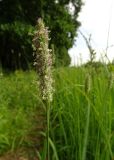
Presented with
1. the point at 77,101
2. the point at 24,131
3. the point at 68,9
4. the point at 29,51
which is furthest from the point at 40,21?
the point at 68,9

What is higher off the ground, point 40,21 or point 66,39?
point 66,39

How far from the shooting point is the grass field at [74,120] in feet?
9.29

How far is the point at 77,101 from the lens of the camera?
397cm

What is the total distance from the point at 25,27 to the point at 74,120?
11.6 m

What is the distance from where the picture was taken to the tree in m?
15.0

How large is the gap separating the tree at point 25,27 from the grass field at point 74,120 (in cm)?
836

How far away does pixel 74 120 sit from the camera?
Answer: 369 centimetres

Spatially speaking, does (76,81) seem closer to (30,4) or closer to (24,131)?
(24,131)

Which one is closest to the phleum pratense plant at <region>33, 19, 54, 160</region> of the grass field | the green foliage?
the grass field

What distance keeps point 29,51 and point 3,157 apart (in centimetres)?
1138

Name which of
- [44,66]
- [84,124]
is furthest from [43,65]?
[84,124]

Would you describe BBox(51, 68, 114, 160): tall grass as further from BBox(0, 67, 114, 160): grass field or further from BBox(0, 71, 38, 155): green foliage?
BBox(0, 71, 38, 155): green foliage

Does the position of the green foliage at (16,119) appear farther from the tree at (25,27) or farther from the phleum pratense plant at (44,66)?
the tree at (25,27)

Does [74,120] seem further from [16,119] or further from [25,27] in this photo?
[25,27]
